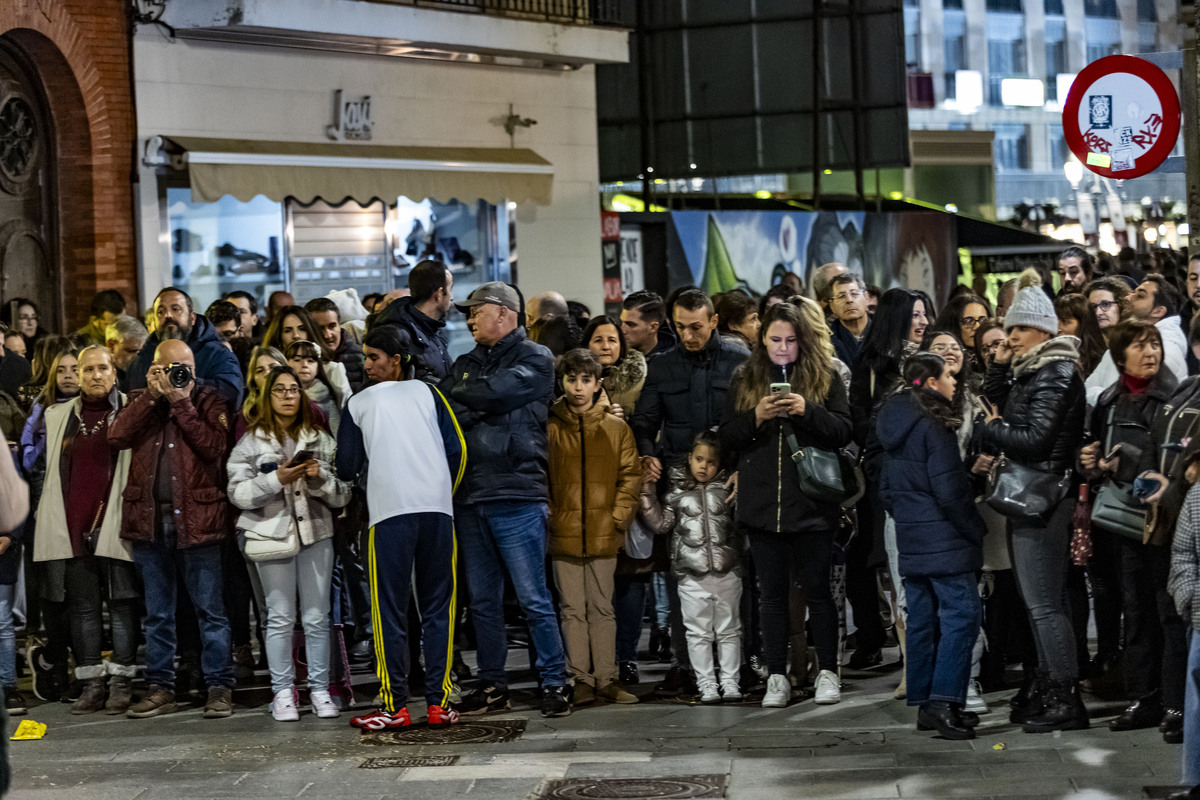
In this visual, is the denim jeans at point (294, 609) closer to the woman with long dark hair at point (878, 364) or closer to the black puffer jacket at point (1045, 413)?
the woman with long dark hair at point (878, 364)

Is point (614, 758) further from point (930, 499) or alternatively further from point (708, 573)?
point (930, 499)

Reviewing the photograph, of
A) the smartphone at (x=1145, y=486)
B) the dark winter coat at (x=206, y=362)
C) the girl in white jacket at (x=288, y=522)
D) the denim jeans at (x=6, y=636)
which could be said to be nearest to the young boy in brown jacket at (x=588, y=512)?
the girl in white jacket at (x=288, y=522)

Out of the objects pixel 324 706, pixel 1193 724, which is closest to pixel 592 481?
pixel 324 706

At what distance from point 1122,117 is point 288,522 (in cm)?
564

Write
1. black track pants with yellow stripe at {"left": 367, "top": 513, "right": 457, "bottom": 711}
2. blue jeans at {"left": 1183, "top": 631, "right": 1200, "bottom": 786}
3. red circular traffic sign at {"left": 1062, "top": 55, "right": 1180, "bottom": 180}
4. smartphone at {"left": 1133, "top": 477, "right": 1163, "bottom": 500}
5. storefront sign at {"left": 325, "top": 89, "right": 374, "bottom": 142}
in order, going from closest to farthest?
blue jeans at {"left": 1183, "top": 631, "right": 1200, "bottom": 786} → smartphone at {"left": 1133, "top": 477, "right": 1163, "bottom": 500} → black track pants with yellow stripe at {"left": 367, "top": 513, "right": 457, "bottom": 711} → red circular traffic sign at {"left": 1062, "top": 55, "right": 1180, "bottom": 180} → storefront sign at {"left": 325, "top": 89, "right": 374, "bottom": 142}

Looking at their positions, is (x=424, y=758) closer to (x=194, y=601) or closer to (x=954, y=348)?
(x=194, y=601)

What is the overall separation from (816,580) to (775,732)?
93 cm

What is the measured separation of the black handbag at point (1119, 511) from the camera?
8195 millimetres

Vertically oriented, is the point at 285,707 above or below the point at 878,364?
below

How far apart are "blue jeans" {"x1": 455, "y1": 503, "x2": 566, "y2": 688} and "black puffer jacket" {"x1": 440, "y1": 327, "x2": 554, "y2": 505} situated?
0.11m

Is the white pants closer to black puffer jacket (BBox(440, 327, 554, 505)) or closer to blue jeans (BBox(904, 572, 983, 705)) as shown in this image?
black puffer jacket (BBox(440, 327, 554, 505))

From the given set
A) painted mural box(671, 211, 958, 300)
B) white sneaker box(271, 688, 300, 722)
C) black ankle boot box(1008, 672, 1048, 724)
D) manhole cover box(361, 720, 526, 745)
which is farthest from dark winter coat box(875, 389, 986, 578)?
painted mural box(671, 211, 958, 300)

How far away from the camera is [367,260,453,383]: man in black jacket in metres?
9.71

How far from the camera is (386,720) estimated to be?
9.15 meters
